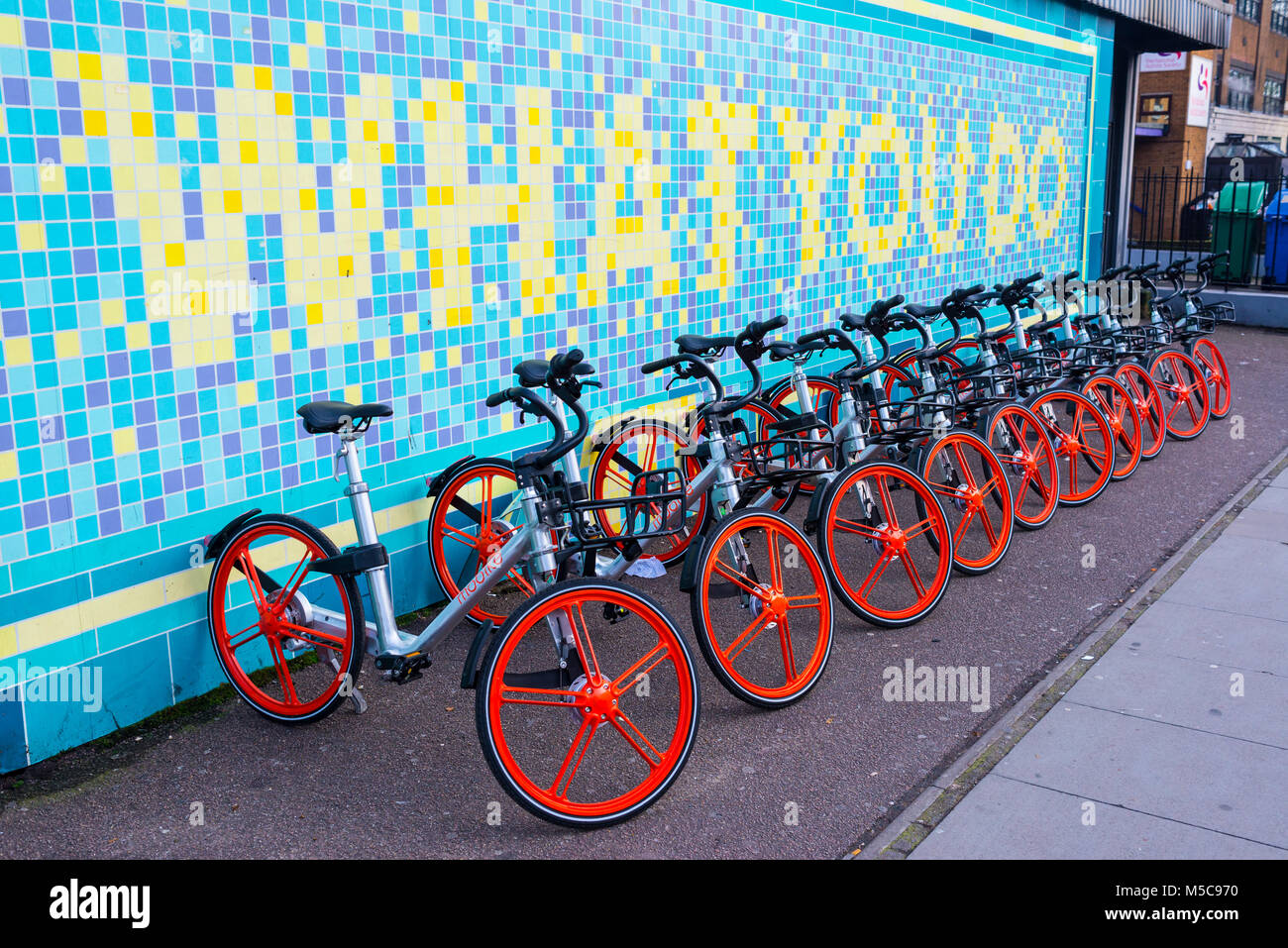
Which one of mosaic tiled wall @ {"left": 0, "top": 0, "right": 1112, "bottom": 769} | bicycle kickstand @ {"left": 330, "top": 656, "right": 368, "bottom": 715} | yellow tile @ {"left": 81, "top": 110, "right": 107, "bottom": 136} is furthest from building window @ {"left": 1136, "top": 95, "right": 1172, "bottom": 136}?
yellow tile @ {"left": 81, "top": 110, "right": 107, "bottom": 136}

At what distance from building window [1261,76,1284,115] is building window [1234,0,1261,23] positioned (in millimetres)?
2253

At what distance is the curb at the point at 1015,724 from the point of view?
11.2ft

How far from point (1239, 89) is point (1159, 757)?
40768mm

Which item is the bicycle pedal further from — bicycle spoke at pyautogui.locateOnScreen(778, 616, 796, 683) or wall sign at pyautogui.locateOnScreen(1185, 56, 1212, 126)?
wall sign at pyautogui.locateOnScreen(1185, 56, 1212, 126)

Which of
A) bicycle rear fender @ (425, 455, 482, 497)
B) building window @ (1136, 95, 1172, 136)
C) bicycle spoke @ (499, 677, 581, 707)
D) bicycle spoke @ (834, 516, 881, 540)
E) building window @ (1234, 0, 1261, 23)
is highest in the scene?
building window @ (1234, 0, 1261, 23)

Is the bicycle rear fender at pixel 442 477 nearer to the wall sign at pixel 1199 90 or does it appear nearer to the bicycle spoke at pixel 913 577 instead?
the bicycle spoke at pixel 913 577

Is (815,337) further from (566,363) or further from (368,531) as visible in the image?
(368,531)

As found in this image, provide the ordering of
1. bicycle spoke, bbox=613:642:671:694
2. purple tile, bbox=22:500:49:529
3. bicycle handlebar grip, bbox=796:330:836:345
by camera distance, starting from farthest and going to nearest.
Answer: bicycle handlebar grip, bbox=796:330:836:345 < purple tile, bbox=22:500:49:529 < bicycle spoke, bbox=613:642:671:694

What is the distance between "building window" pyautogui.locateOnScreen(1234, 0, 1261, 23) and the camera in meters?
38.2

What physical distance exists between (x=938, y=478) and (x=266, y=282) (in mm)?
3115

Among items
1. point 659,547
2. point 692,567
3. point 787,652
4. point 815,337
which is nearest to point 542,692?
point 692,567

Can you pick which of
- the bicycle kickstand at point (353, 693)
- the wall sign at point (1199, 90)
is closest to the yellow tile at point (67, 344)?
the bicycle kickstand at point (353, 693)

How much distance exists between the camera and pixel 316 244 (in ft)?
15.2
